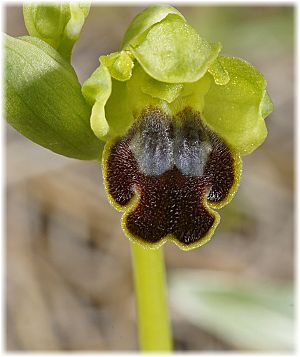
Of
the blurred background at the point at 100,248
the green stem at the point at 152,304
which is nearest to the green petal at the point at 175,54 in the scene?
the green stem at the point at 152,304

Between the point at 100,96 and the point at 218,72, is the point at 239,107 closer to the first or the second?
the point at 218,72

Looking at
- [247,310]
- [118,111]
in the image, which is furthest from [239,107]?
[247,310]

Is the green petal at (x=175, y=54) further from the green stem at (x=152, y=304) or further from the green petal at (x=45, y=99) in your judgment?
the green stem at (x=152, y=304)

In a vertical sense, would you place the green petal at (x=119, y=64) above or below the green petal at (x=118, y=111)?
above

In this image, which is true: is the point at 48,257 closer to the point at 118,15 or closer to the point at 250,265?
the point at 250,265

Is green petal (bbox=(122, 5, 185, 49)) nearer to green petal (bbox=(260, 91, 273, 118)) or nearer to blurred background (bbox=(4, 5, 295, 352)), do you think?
green petal (bbox=(260, 91, 273, 118))

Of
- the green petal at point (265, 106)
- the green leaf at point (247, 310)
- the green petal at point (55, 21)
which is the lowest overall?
the green leaf at point (247, 310)
